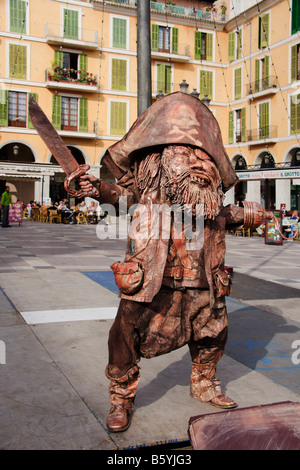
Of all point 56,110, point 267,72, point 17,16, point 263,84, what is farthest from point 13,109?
point 267,72

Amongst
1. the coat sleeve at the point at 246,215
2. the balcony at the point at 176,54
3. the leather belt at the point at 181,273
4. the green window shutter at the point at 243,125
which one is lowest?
the leather belt at the point at 181,273

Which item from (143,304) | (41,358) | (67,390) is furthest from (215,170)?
(41,358)

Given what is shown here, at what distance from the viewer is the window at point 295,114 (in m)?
26.4

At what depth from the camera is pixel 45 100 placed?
2900 centimetres

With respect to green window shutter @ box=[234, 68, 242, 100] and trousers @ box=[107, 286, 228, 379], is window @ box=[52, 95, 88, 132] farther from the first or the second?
trousers @ box=[107, 286, 228, 379]

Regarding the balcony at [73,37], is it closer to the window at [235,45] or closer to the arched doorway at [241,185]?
the window at [235,45]

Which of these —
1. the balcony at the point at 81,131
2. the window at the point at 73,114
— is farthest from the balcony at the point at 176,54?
the balcony at the point at 81,131

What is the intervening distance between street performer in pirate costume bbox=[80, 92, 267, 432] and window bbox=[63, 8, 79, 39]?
95.6ft

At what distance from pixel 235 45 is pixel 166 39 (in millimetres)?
4649

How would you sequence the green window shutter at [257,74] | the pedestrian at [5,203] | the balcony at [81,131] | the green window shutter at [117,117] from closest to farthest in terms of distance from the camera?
the pedestrian at [5,203] → the balcony at [81,131] → the green window shutter at [257,74] → the green window shutter at [117,117]

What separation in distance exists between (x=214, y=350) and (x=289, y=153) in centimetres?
2646

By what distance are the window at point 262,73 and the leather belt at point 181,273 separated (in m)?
28.4

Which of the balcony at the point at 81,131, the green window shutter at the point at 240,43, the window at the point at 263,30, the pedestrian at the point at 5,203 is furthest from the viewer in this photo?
the green window shutter at the point at 240,43

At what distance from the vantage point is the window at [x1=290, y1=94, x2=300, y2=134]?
86.7 feet
